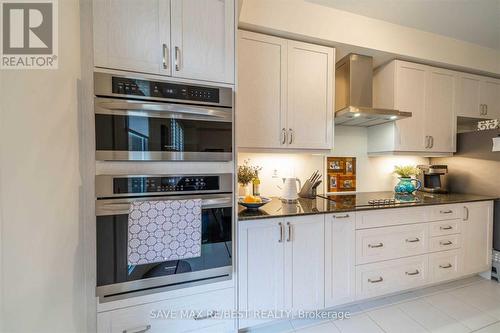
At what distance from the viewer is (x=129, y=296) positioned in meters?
1.07

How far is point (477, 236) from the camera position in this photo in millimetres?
2029

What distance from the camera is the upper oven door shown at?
3.33ft

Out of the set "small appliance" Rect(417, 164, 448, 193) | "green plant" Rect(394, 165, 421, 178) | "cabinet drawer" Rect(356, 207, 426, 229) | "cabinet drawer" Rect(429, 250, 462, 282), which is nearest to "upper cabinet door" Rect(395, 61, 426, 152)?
"green plant" Rect(394, 165, 421, 178)

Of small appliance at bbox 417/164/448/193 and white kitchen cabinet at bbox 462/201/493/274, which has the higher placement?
small appliance at bbox 417/164/448/193

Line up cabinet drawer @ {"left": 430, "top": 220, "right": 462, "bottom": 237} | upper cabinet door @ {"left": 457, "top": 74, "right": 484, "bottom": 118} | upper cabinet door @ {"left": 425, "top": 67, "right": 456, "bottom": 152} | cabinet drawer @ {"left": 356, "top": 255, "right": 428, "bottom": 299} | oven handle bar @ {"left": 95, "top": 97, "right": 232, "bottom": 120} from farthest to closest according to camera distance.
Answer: upper cabinet door @ {"left": 457, "top": 74, "right": 484, "bottom": 118}, upper cabinet door @ {"left": 425, "top": 67, "right": 456, "bottom": 152}, cabinet drawer @ {"left": 430, "top": 220, "right": 462, "bottom": 237}, cabinet drawer @ {"left": 356, "top": 255, "right": 428, "bottom": 299}, oven handle bar @ {"left": 95, "top": 97, "right": 232, "bottom": 120}

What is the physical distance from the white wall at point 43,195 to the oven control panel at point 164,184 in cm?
21

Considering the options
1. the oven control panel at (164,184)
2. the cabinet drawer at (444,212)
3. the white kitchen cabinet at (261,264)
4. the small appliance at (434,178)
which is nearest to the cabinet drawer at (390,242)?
the cabinet drawer at (444,212)

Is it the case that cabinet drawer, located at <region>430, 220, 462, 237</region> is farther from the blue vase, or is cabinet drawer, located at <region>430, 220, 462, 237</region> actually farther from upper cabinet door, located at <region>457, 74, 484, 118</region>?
upper cabinet door, located at <region>457, 74, 484, 118</region>

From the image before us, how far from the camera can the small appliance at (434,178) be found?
2.41 meters

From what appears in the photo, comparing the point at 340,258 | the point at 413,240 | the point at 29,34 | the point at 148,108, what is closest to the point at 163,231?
the point at 148,108

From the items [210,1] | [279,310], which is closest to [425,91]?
[210,1]

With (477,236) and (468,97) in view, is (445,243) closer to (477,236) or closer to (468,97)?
(477,236)

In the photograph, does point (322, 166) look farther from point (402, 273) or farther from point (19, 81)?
point (19, 81)

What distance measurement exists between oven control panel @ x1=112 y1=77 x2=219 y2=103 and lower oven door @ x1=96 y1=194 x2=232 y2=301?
563 mm
